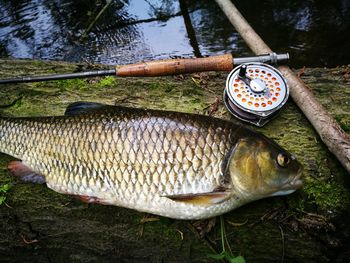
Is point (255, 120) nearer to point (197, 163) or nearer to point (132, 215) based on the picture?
point (197, 163)

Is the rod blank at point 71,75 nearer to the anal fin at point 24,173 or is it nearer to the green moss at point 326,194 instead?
the anal fin at point 24,173

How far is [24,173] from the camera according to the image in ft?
8.31

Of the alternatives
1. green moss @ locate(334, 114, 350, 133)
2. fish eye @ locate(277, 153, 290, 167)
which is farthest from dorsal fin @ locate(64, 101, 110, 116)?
green moss @ locate(334, 114, 350, 133)

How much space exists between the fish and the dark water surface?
2591 millimetres

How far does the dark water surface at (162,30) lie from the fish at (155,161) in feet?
8.50

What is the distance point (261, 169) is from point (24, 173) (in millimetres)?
1692

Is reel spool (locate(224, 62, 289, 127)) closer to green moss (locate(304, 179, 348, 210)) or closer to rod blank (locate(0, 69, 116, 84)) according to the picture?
green moss (locate(304, 179, 348, 210))

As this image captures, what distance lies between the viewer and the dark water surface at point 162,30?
4.92 meters

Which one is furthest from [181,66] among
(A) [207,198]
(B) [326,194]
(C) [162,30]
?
(C) [162,30]

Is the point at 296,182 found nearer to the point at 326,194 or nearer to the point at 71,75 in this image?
the point at 326,194

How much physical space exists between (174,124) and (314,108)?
1079mm

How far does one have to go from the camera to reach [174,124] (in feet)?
7.39

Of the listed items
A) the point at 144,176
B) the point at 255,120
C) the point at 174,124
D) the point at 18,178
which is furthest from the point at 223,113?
the point at 18,178

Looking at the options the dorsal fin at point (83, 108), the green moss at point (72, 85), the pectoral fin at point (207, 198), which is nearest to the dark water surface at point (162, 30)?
the green moss at point (72, 85)
